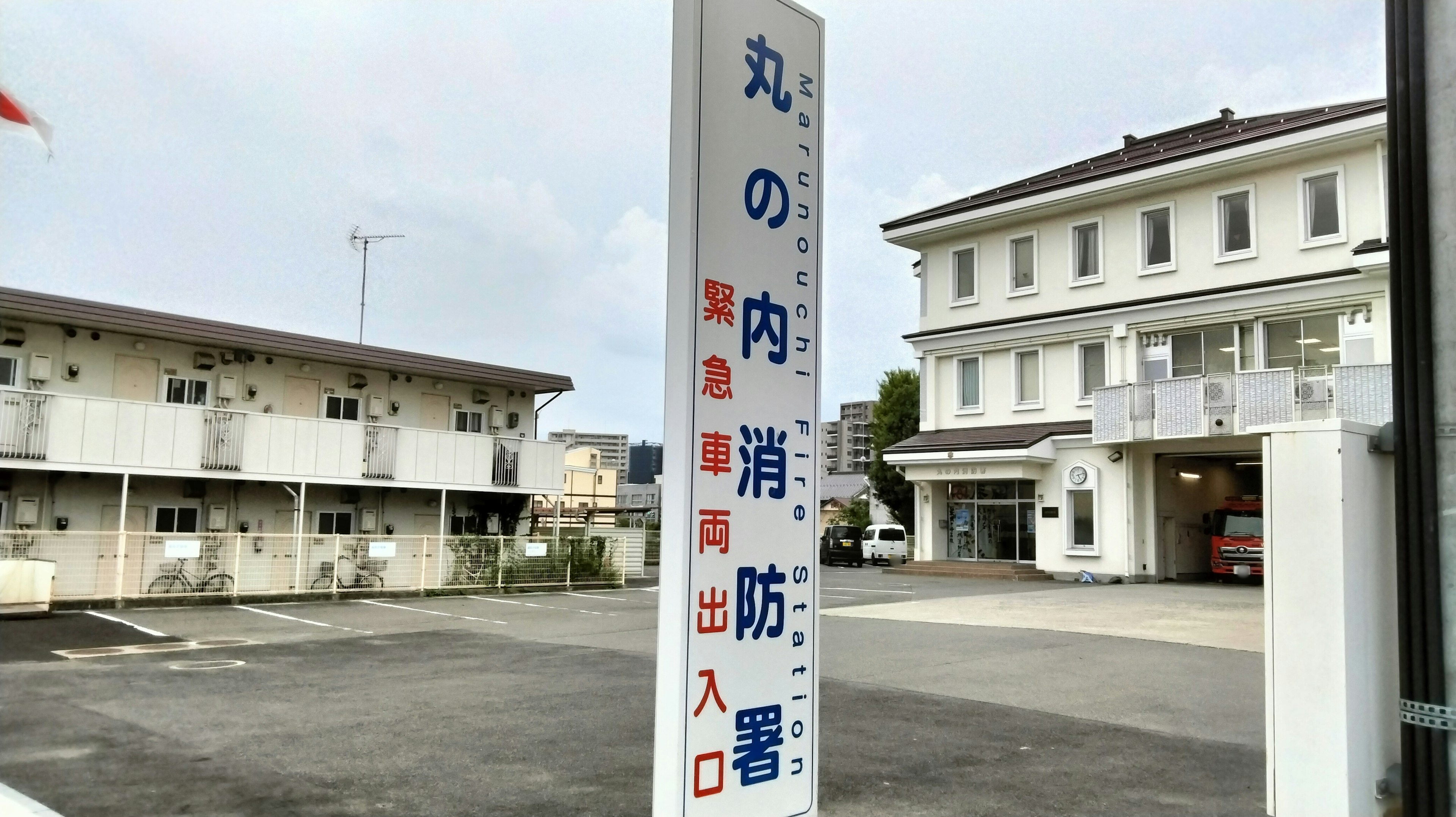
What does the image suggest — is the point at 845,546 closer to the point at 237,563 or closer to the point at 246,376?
the point at 246,376

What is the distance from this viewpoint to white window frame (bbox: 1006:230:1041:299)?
26156 millimetres

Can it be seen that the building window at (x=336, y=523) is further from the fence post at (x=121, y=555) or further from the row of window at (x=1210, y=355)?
the row of window at (x=1210, y=355)

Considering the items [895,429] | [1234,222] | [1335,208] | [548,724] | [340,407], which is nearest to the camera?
[548,724]

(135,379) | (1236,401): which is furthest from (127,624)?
(1236,401)

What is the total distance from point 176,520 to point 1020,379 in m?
20.4

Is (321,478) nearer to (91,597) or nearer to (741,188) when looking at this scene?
(91,597)

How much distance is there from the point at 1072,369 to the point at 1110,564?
5013 millimetres

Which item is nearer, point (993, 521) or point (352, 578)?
point (352, 578)

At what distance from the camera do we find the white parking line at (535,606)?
54.0 ft

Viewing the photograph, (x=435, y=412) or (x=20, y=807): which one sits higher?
(x=435, y=412)

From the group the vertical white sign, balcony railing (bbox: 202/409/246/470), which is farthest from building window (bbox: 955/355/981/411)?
the vertical white sign

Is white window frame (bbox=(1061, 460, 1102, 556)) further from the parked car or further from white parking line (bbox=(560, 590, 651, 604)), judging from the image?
white parking line (bbox=(560, 590, 651, 604))

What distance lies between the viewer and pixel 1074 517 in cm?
2477

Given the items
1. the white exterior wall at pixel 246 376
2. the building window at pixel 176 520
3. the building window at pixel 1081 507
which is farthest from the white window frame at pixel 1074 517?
the building window at pixel 176 520
